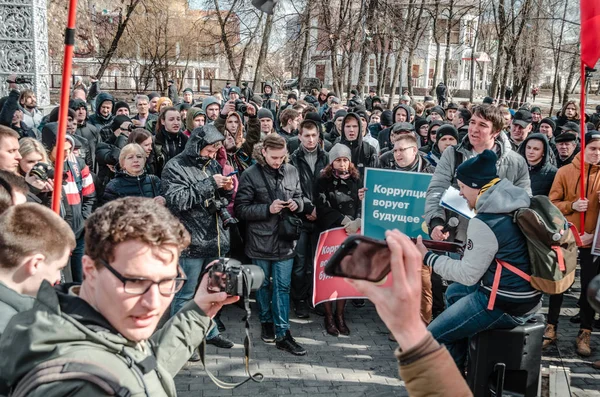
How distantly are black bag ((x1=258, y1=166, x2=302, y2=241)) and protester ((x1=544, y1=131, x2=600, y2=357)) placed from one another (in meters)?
2.83

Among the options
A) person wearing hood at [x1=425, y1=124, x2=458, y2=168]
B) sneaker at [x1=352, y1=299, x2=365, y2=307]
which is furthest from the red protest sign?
person wearing hood at [x1=425, y1=124, x2=458, y2=168]

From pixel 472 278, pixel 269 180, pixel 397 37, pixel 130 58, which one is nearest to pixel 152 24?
pixel 130 58

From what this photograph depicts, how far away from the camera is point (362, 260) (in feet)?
5.41

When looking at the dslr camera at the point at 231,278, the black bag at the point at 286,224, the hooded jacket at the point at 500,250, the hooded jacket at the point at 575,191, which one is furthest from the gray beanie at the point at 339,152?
the dslr camera at the point at 231,278

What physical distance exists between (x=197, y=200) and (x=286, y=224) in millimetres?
977

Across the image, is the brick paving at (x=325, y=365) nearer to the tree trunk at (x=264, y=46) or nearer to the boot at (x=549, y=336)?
the boot at (x=549, y=336)

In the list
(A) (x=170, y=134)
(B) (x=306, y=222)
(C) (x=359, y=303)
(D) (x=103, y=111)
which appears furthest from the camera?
(D) (x=103, y=111)

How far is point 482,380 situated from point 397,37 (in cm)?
2271

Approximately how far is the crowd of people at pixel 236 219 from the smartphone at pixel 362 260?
0.07 meters

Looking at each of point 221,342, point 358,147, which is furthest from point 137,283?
point 358,147

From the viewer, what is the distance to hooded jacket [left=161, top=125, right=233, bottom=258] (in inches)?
216

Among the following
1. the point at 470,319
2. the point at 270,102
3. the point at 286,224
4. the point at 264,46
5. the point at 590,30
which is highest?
the point at 264,46

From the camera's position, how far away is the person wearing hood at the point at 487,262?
397 cm

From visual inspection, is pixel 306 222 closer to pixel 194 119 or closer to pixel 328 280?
pixel 328 280
